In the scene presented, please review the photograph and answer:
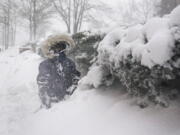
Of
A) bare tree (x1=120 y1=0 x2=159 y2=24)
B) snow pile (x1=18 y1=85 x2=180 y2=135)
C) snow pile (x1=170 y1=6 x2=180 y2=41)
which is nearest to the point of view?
snow pile (x1=170 y1=6 x2=180 y2=41)

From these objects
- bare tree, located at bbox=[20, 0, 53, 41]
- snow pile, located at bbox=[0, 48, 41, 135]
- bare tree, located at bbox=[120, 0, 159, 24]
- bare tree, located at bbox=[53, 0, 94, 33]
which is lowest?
snow pile, located at bbox=[0, 48, 41, 135]

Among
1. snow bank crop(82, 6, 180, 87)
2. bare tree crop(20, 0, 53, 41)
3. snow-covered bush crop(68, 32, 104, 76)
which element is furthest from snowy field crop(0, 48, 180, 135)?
bare tree crop(20, 0, 53, 41)

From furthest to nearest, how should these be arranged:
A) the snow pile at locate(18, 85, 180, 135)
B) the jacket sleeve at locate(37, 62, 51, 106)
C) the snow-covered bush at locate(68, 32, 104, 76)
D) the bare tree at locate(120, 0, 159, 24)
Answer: the bare tree at locate(120, 0, 159, 24) < the snow-covered bush at locate(68, 32, 104, 76) < the jacket sleeve at locate(37, 62, 51, 106) < the snow pile at locate(18, 85, 180, 135)

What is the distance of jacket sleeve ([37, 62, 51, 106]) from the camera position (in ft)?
12.1

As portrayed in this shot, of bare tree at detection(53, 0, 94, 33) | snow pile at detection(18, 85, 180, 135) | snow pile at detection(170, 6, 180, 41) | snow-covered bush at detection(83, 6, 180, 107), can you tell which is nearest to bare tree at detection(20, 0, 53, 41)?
bare tree at detection(53, 0, 94, 33)

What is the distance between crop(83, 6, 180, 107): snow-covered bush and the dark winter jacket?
5.37 ft

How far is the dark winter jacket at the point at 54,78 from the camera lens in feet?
12.1

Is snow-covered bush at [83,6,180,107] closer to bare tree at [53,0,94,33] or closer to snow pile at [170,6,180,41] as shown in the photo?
snow pile at [170,6,180,41]

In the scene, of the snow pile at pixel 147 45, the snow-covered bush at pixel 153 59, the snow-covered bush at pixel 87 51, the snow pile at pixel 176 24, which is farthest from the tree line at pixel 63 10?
the snow pile at pixel 176 24

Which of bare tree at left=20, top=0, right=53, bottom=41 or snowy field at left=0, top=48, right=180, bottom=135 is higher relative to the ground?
bare tree at left=20, top=0, right=53, bottom=41

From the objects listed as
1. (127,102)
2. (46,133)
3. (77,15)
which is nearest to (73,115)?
(46,133)

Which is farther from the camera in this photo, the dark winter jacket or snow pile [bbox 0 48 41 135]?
the dark winter jacket

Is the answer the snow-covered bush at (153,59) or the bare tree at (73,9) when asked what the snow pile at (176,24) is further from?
the bare tree at (73,9)

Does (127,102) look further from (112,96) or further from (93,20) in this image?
(93,20)
